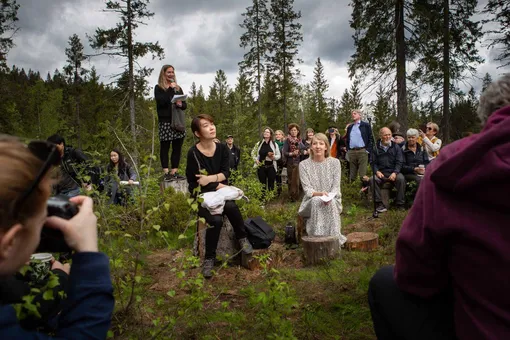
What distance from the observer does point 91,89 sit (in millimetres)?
31344

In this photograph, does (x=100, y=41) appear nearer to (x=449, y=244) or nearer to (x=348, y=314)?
(x=348, y=314)

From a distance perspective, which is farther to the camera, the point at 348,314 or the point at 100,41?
the point at 100,41

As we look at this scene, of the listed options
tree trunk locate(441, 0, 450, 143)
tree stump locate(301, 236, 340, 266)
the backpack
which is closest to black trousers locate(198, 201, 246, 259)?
the backpack

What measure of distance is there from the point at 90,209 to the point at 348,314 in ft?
8.86

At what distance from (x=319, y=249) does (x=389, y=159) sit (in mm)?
4291

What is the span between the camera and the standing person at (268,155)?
1004cm

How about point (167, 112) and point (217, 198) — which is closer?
point (217, 198)

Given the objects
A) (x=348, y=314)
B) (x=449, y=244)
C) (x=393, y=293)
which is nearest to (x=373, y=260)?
(x=348, y=314)

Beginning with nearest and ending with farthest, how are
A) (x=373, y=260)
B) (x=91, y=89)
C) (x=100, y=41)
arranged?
(x=373, y=260)
(x=100, y=41)
(x=91, y=89)

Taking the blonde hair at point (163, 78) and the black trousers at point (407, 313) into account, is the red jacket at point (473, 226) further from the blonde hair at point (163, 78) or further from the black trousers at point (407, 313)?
the blonde hair at point (163, 78)

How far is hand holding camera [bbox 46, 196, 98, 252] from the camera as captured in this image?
1118mm

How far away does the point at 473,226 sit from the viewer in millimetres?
1185

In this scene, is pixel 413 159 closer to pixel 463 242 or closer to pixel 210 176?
pixel 210 176

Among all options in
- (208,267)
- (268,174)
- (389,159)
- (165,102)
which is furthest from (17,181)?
(268,174)
